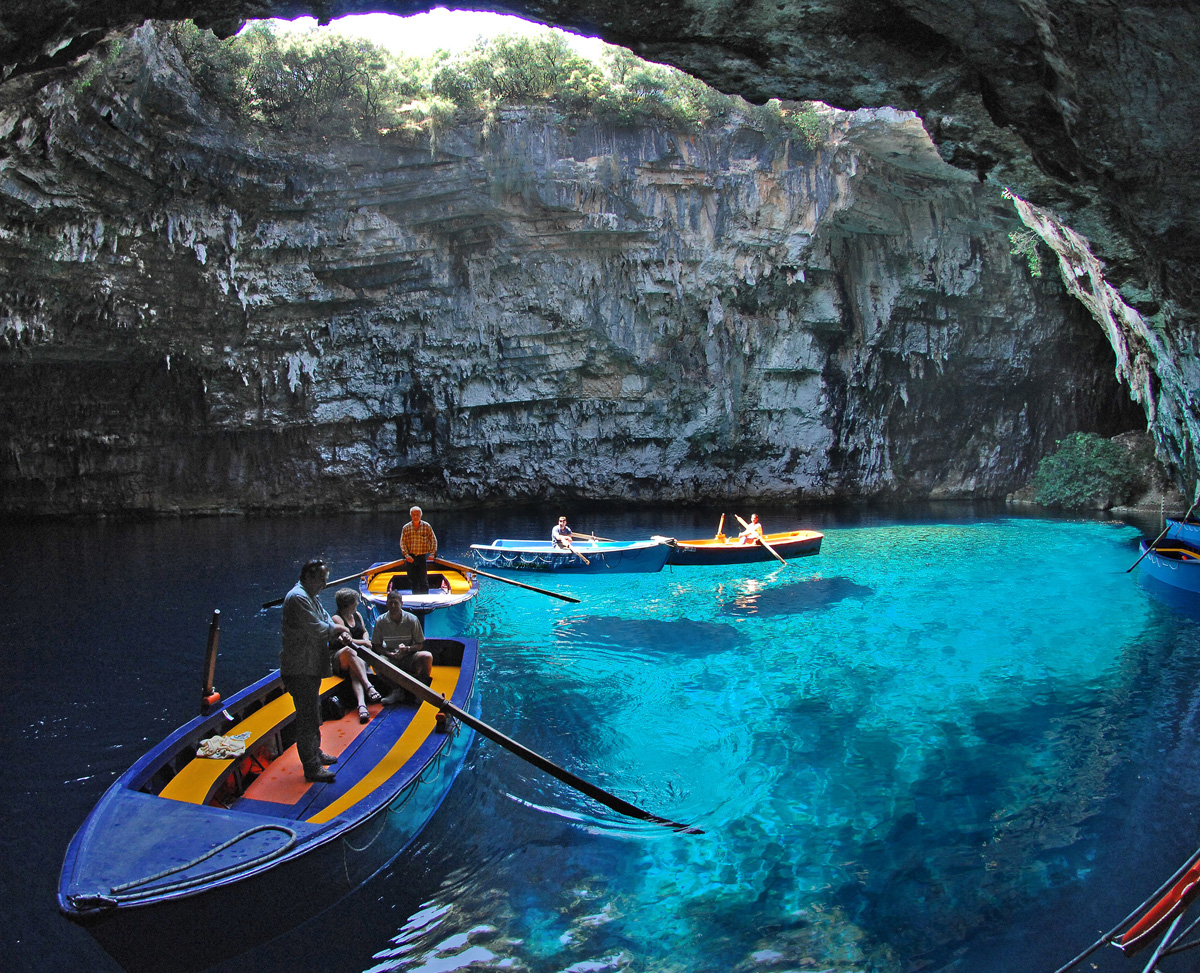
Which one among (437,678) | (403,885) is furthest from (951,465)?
(403,885)

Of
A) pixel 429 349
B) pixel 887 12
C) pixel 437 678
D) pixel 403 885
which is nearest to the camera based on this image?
pixel 403 885

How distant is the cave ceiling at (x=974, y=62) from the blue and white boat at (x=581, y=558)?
975 centimetres

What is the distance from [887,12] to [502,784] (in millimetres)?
7363

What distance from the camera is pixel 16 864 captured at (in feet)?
18.1

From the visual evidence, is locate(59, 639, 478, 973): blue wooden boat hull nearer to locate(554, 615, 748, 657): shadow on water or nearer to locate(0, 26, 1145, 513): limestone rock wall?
locate(554, 615, 748, 657): shadow on water

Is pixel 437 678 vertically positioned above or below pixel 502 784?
above

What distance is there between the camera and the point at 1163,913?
12.4 ft

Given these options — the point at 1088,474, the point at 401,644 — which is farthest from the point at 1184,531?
the point at 401,644

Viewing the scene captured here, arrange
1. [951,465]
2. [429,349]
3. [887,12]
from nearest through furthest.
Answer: [887,12] < [429,349] < [951,465]

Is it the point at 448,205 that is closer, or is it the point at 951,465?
the point at 448,205

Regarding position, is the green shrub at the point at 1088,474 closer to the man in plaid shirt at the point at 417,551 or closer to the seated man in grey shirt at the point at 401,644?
the man in plaid shirt at the point at 417,551

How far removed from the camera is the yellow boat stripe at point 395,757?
5.18 metres

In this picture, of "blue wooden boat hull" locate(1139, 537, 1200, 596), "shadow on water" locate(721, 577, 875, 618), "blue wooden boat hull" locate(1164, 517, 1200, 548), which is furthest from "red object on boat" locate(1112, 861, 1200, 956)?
"blue wooden boat hull" locate(1164, 517, 1200, 548)

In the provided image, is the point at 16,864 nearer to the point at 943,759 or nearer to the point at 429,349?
the point at 943,759
